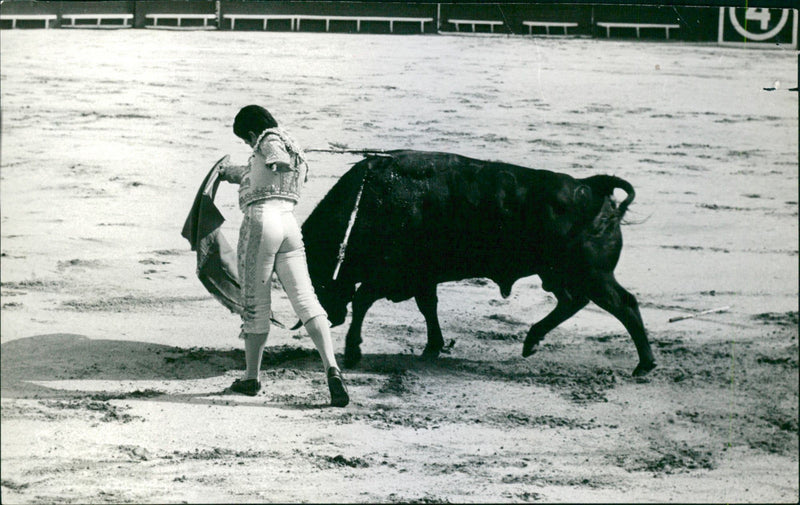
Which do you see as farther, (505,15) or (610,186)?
(505,15)

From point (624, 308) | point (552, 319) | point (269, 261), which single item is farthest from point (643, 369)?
point (269, 261)

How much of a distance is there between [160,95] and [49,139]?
24.3 inches

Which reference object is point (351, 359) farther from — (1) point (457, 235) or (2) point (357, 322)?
(1) point (457, 235)

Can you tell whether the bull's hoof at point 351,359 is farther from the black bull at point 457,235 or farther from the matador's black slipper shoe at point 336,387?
the matador's black slipper shoe at point 336,387

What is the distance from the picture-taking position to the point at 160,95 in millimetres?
5523

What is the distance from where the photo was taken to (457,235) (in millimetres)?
5125

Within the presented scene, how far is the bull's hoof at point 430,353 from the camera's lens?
5.04 meters

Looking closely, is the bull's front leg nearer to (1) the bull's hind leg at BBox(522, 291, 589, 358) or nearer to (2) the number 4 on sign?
(1) the bull's hind leg at BBox(522, 291, 589, 358)

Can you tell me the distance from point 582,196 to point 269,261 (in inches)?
58.6

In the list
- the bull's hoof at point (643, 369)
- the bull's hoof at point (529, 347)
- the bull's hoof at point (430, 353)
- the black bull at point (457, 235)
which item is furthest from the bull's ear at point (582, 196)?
the bull's hoof at point (430, 353)

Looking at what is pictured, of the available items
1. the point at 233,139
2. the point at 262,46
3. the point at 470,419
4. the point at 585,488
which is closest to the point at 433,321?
the point at 470,419

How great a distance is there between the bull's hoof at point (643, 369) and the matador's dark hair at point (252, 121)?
6.58 feet

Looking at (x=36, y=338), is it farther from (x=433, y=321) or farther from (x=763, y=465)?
(x=763, y=465)

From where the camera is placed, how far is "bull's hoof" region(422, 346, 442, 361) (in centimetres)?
504
